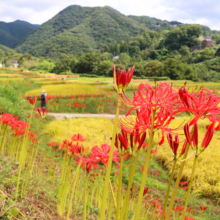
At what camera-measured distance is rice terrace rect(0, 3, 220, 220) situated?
0.52m

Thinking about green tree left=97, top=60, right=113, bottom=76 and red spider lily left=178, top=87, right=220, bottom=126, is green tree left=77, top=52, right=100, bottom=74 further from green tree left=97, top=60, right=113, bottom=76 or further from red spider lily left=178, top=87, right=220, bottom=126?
red spider lily left=178, top=87, right=220, bottom=126

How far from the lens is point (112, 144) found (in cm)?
47

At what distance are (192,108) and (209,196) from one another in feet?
12.4

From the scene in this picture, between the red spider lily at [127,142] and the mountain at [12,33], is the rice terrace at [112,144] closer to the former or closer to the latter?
the red spider lily at [127,142]

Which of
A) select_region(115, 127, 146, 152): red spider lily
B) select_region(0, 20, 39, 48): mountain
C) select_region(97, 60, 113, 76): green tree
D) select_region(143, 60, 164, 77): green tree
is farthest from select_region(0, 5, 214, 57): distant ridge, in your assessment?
select_region(115, 127, 146, 152): red spider lily

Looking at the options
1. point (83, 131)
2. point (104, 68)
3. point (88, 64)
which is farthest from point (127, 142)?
point (88, 64)

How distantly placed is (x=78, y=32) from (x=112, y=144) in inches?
2765

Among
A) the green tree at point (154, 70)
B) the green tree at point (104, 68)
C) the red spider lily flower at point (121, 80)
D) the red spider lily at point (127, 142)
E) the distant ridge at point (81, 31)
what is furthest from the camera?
the distant ridge at point (81, 31)

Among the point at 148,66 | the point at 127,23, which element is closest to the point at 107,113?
the point at 148,66

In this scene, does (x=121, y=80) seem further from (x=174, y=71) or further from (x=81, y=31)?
(x=81, y=31)

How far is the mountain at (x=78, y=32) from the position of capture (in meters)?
55.2

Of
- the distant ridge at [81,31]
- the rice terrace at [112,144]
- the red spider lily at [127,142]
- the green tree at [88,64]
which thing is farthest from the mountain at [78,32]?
the red spider lily at [127,142]

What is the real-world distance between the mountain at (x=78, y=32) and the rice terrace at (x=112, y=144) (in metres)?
28.5

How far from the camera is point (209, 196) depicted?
349 centimetres
